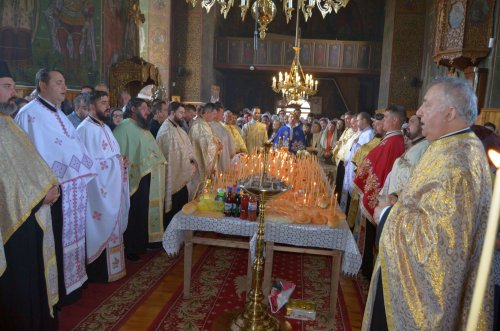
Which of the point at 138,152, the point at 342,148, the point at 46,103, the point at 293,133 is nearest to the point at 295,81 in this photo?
the point at 293,133

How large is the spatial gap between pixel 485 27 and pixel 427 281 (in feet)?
30.9

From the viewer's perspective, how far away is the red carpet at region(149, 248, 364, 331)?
3400mm

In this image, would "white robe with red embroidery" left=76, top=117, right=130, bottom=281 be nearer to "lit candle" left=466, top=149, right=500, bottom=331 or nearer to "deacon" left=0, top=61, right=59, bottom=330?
"deacon" left=0, top=61, right=59, bottom=330

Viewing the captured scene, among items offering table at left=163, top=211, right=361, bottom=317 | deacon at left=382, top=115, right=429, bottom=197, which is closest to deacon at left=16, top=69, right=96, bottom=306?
offering table at left=163, top=211, right=361, bottom=317

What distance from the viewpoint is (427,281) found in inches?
78.2

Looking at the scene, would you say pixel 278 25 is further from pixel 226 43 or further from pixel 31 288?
pixel 31 288

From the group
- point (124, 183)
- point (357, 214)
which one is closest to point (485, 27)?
point (357, 214)

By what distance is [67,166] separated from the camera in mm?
3309

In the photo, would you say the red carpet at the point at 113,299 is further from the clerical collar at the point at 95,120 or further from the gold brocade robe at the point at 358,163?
the gold brocade robe at the point at 358,163

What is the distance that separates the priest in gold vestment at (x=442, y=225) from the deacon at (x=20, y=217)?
2212 millimetres

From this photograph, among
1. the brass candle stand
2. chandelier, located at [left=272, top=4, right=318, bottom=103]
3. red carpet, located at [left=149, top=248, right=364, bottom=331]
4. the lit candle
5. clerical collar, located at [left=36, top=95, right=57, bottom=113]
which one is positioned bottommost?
red carpet, located at [left=149, top=248, right=364, bottom=331]

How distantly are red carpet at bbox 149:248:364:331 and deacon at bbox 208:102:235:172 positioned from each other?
2826mm

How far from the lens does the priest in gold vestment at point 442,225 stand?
1.90 m

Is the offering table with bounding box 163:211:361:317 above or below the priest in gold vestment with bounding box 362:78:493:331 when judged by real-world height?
below
